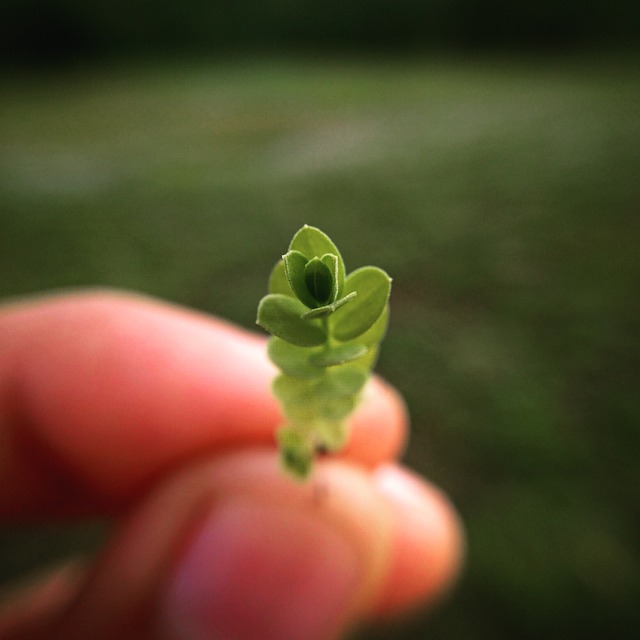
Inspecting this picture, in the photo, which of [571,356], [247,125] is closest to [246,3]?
[247,125]

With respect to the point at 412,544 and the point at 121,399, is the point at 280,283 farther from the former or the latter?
the point at 412,544

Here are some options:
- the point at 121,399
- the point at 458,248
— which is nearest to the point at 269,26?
the point at 458,248

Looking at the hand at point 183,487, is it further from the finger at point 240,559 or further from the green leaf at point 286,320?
the green leaf at point 286,320

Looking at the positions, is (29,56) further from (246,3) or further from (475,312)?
(475,312)

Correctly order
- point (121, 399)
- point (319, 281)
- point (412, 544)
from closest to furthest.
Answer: point (319, 281), point (121, 399), point (412, 544)

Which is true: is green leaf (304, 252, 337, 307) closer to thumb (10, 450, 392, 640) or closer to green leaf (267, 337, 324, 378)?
green leaf (267, 337, 324, 378)

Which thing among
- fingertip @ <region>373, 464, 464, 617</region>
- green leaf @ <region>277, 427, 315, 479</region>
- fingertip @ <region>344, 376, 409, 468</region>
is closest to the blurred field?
fingertip @ <region>373, 464, 464, 617</region>

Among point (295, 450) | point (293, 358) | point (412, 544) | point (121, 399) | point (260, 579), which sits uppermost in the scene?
point (293, 358)
